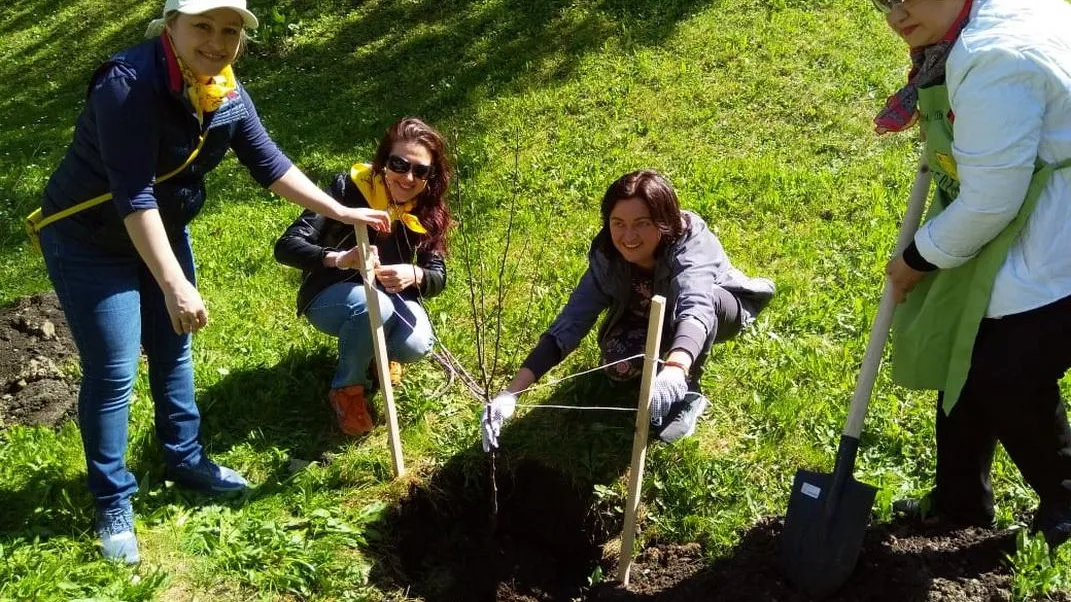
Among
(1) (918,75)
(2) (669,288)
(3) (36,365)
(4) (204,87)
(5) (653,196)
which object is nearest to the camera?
(1) (918,75)

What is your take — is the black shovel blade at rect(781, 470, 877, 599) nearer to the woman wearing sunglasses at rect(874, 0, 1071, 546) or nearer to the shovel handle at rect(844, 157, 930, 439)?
the shovel handle at rect(844, 157, 930, 439)

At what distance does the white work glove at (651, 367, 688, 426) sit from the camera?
2.98 meters

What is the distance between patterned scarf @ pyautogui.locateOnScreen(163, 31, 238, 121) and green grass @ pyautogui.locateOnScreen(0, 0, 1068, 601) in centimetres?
157

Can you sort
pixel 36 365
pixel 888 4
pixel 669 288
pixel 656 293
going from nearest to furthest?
pixel 888 4
pixel 669 288
pixel 656 293
pixel 36 365

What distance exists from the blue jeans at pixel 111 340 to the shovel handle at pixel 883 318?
2392mm

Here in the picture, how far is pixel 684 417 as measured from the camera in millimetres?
3686

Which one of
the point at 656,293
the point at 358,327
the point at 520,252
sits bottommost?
the point at 520,252

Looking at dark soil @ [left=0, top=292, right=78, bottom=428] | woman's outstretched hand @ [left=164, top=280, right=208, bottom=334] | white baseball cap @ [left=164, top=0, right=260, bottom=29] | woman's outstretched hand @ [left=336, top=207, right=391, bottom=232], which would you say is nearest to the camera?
white baseball cap @ [left=164, top=0, right=260, bottom=29]

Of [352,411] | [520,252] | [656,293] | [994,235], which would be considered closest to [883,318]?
[994,235]

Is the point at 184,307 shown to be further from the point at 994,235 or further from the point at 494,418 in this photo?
the point at 994,235

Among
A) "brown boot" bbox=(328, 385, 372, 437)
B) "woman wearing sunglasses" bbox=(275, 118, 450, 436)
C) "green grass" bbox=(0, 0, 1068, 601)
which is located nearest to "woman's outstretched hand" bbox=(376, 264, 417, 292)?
"woman wearing sunglasses" bbox=(275, 118, 450, 436)

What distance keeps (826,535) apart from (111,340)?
2.41 m

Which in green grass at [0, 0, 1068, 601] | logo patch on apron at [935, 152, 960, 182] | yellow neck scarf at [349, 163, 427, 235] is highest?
logo patch on apron at [935, 152, 960, 182]

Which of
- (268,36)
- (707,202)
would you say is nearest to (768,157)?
(707,202)
